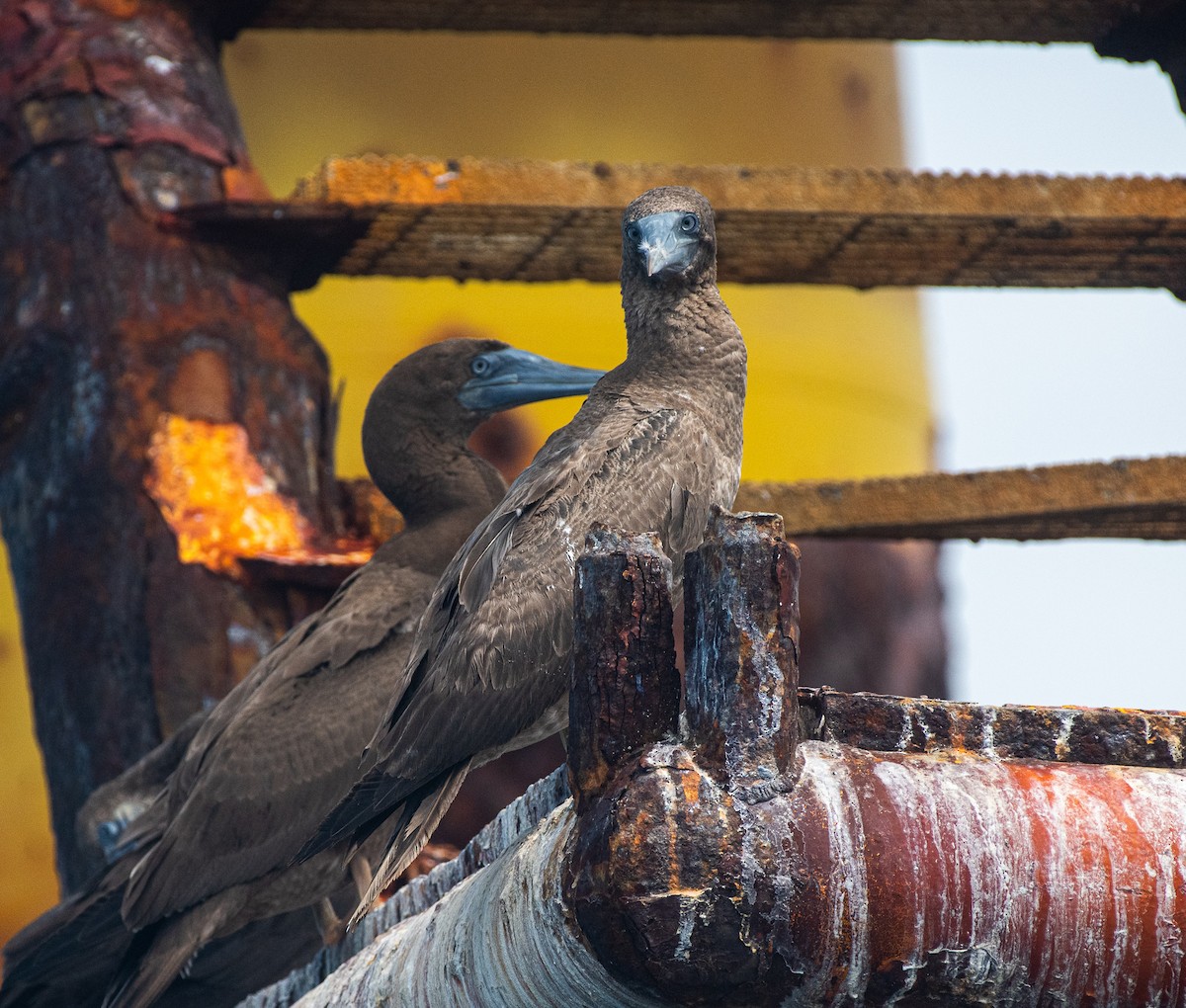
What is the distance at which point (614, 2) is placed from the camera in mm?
6047

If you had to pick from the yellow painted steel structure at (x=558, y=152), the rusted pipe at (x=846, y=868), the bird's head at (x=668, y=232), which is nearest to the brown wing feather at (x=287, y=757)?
the bird's head at (x=668, y=232)

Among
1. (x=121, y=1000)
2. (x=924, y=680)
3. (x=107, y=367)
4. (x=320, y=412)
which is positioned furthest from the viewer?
(x=924, y=680)

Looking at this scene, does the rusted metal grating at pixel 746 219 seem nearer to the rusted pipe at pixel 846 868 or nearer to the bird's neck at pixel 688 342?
the bird's neck at pixel 688 342

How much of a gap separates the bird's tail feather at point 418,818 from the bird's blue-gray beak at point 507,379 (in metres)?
1.55

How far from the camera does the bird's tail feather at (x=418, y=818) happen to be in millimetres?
3018

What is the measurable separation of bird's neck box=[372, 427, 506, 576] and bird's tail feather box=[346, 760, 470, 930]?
57.9 inches

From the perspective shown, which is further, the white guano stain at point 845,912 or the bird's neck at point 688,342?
the bird's neck at point 688,342

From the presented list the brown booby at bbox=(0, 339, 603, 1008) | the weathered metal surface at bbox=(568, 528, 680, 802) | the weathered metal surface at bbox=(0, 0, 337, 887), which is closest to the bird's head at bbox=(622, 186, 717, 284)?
the brown booby at bbox=(0, 339, 603, 1008)

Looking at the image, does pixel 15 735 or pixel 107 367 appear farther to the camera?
pixel 15 735

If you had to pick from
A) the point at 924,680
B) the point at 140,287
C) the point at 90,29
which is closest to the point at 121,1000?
the point at 140,287

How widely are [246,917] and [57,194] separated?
8.42ft

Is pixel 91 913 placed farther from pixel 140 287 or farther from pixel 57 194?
pixel 57 194

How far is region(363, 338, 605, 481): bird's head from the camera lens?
4.86 m

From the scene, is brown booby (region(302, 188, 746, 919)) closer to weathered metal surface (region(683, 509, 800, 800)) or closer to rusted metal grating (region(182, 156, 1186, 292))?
weathered metal surface (region(683, 509, 800, 800))
